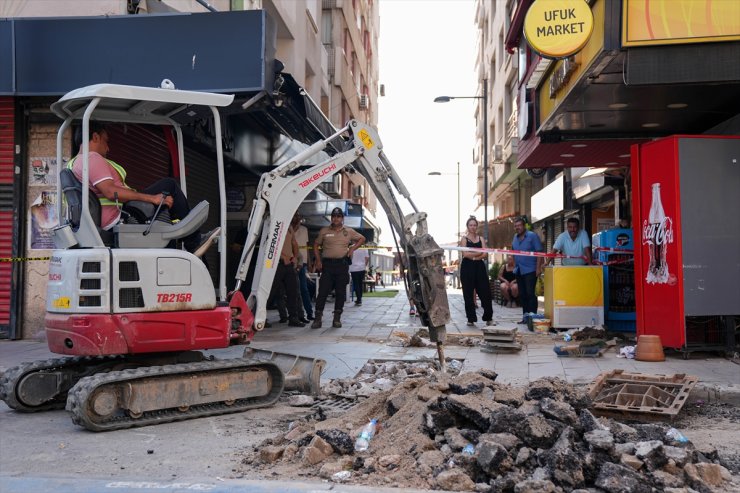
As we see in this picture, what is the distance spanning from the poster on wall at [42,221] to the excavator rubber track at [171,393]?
5504mm

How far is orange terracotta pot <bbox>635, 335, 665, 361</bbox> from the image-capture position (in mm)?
7906

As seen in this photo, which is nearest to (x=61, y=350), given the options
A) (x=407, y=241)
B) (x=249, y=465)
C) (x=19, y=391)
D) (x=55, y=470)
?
(x=19, y=391)

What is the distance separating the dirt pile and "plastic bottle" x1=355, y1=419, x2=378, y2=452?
0.05 m

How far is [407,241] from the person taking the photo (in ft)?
24.3

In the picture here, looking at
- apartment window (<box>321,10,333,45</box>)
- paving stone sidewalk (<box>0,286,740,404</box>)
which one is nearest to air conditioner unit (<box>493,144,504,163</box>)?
apartment window (<box>321,10,333,45</box>)

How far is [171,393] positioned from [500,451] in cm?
284

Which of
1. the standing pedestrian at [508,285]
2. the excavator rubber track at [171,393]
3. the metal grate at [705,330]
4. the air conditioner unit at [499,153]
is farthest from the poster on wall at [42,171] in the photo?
the air conditioner unit at [499,153]

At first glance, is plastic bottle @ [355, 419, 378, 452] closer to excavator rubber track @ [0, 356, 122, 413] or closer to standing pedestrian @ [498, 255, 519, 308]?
excavator rubber track @ [0, 356, 122, 413]

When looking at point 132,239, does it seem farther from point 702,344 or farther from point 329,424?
point 702,344

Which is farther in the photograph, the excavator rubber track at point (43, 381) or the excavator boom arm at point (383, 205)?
the excavator boom arm at point (383, 205)

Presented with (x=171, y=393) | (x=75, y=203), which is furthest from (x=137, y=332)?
(x=75, y=203)

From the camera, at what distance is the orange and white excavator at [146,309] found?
5.41m

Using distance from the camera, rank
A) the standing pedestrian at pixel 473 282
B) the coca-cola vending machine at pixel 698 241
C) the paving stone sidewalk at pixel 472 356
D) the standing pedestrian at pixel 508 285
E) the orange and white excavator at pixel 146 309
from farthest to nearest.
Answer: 1. the standing pedestrian at pixel 508 285
2. the standing pedestrian at pixel 473 282
3. the coca-cola vending machine at pixel 698 241
4. the paving stone sidewalk at pixel 472 356
5. the orange and white excavator at pixel 146 309

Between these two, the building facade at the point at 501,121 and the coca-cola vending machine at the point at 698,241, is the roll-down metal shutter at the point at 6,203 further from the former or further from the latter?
the building facade at the point at 501,121
